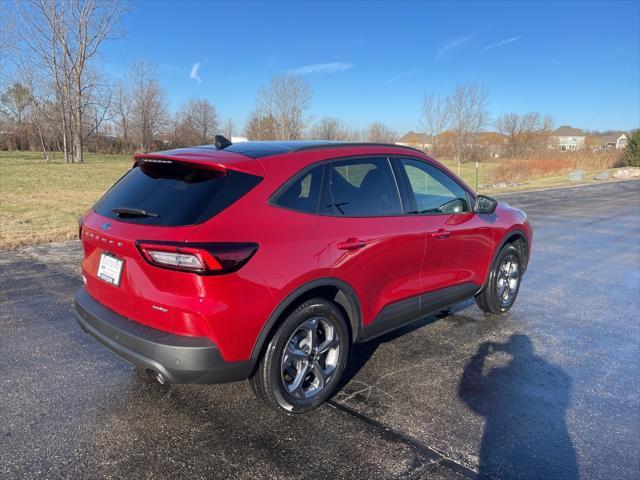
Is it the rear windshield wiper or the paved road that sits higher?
the rear windshield wiper

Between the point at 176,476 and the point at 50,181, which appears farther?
the point at 50,181

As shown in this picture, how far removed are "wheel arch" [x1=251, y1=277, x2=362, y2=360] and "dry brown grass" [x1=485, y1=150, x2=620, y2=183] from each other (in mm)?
25471

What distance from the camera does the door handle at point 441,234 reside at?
12.3ft

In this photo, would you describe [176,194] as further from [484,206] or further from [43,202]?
→ [43,202]

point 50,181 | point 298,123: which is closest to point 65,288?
point 50,181

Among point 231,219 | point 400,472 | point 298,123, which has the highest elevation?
point 298,123

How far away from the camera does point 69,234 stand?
8.71 meters

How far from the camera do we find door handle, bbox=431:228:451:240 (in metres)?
3.76

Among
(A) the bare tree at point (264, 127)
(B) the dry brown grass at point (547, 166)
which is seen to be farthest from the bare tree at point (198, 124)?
(B) the dry brown grass at point (547, 166)

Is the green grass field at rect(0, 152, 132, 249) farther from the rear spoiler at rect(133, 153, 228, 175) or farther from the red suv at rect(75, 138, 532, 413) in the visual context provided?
the red suv at rect(75, 138, 532, 413)

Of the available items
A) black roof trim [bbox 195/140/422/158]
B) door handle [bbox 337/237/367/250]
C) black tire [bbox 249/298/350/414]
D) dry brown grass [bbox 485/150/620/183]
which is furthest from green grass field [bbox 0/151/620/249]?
door handle [bbox 337/237/367/250]

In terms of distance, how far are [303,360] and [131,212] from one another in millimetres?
1410

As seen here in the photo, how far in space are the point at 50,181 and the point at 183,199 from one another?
2210 centimetres

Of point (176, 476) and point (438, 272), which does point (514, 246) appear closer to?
point (438, 272)
